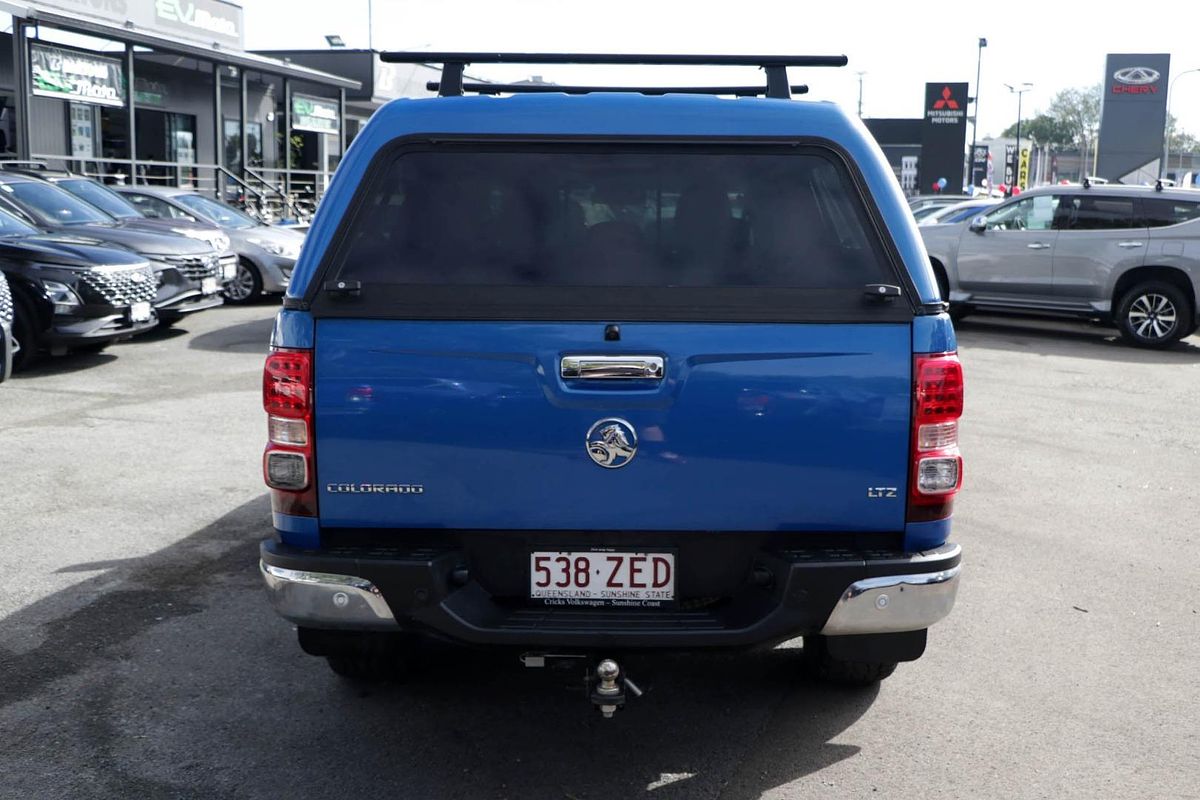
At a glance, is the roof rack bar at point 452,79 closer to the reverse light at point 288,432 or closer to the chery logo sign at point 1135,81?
the reverse light at point 288,432

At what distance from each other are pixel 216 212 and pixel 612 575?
607 inches

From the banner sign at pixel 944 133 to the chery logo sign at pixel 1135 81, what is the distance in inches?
259

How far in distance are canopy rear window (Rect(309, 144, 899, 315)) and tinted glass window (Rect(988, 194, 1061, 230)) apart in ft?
43.3

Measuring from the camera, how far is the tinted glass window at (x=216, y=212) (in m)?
17.3

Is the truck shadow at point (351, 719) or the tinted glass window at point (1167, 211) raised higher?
the tinted glass window at point (1167, 211)

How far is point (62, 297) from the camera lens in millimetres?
11180

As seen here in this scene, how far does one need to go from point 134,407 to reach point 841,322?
24.9ft

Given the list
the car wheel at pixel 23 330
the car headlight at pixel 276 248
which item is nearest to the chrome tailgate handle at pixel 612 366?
the car wheel at pixel 23 330

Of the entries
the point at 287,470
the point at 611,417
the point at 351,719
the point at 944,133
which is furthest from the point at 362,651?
the point at 944,133

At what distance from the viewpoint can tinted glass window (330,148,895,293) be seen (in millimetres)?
3617

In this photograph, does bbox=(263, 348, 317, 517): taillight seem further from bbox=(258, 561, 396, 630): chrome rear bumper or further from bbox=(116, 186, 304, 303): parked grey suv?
bbox=(116, 186, 304, 303): parked grey suv

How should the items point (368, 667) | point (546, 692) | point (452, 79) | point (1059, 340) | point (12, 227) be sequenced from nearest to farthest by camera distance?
point (452, 79), point (368, 667), point (546, 692), point (12, 227), point (1059, 340)

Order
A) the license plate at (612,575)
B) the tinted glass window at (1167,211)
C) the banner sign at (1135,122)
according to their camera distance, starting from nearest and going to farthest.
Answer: the license plate at (612,575)
the tinted glass window at (1167,211)
the banner sign at (1135,122)

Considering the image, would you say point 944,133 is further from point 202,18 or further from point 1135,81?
point 202,18
